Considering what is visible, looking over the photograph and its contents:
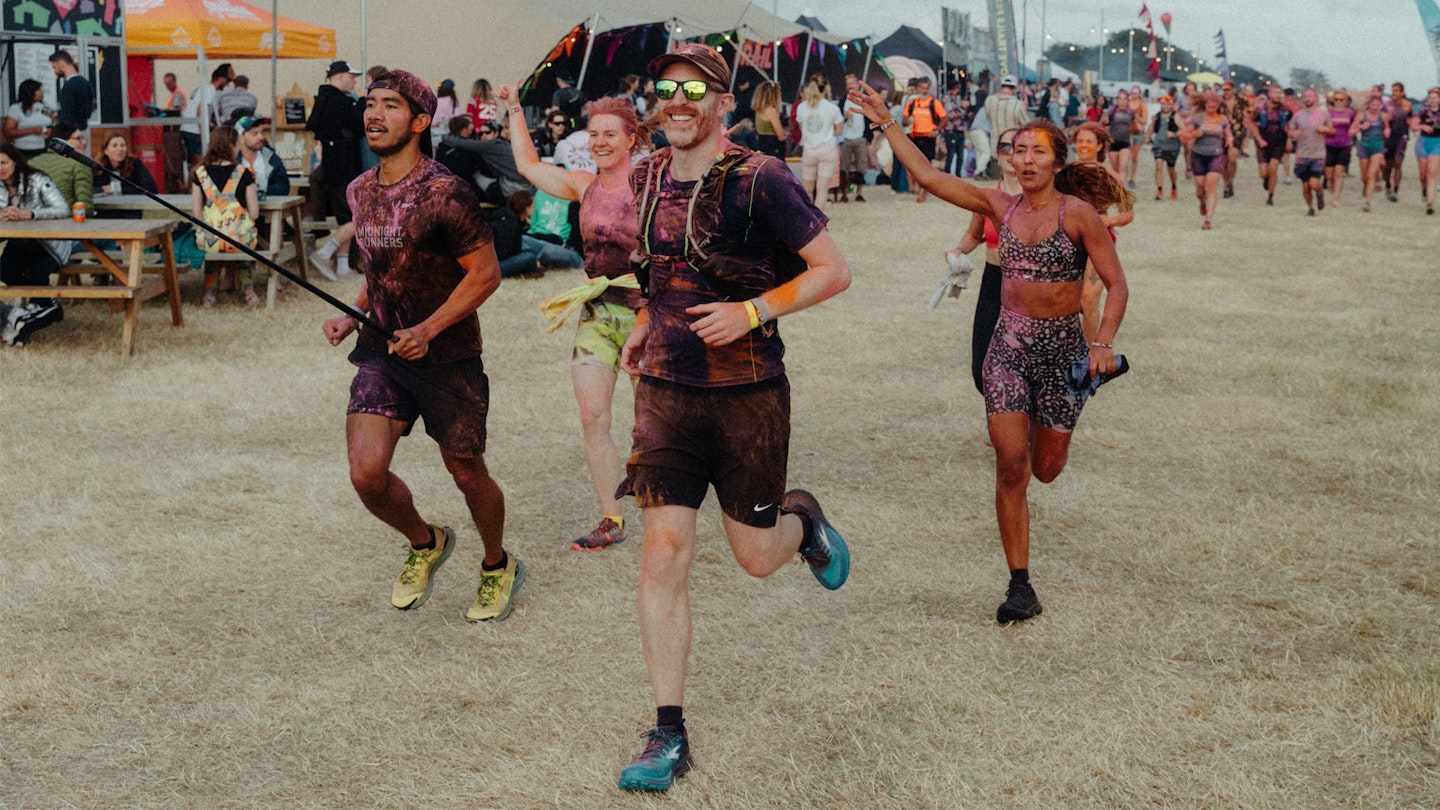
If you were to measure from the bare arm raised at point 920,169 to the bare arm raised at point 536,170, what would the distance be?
1.42 m

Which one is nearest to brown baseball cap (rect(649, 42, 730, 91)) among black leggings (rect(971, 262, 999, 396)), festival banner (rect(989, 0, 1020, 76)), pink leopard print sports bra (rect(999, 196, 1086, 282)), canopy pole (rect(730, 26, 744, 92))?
pink leopard print sports bra (rect(999, 196, 1086, 282))

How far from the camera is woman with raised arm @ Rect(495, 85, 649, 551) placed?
585 cm

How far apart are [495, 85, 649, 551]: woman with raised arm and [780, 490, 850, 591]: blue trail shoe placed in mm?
1262

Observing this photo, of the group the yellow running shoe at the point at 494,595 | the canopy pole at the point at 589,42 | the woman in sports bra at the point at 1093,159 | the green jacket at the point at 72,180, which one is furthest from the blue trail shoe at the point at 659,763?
the canopy pole at the point at 589,42

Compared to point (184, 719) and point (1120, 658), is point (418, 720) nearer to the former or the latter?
point (184, 719)

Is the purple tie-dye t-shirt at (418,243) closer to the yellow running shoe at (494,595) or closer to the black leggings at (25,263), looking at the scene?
the yellow running shoe at (494,595)

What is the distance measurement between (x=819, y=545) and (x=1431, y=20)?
25306 mm

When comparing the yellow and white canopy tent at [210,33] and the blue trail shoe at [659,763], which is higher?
the yellow and white canopy tent at [210,33]

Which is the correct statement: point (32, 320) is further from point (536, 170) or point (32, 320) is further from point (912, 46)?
point (912, 46)

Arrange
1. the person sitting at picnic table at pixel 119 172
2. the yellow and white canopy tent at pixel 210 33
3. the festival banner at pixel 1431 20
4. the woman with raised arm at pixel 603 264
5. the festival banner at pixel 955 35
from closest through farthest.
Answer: the woman with raised arm at pixel 603 264 < the person sitting at picnic table at pixel 119 172 < the yellow and white canopy tent at pixel 210 33 < the festival banner at pixel 1431 20 < the festival banner at pixel 955 35

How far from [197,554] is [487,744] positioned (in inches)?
94.6

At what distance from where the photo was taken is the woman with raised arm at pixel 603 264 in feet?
19.2

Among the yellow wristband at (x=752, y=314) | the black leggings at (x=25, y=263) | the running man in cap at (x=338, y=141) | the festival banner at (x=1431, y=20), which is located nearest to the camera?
the yellow wristband at (x=752, y=314)

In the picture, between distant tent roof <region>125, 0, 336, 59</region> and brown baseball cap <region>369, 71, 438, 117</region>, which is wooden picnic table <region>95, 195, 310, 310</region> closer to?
distant tent roof <region>125, 0, 336, 59</region>
